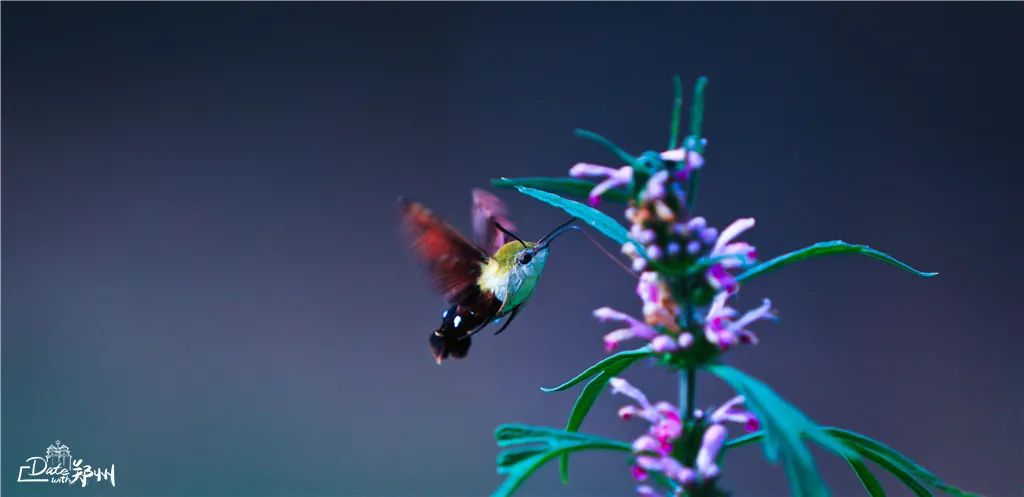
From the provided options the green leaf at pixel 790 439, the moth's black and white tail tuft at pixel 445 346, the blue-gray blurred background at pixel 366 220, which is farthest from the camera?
the blue-gray blurred background at pixel 366 220

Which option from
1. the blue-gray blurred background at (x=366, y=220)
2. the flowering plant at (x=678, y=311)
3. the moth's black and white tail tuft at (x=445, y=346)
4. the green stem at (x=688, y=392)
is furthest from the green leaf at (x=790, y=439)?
the blue-gray blurred background at (x=366, y=220)

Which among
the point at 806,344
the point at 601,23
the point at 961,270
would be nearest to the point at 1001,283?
the point at 961,270

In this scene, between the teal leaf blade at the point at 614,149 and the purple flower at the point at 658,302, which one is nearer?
the teal leaf blade at the point at 614,149

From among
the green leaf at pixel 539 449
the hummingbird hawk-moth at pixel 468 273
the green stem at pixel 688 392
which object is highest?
the hummingbird hawk-moth at pixel 468 273

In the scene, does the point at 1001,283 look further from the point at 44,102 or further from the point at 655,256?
the point at 44,102

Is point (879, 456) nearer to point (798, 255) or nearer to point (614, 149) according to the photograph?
point (798, 255)

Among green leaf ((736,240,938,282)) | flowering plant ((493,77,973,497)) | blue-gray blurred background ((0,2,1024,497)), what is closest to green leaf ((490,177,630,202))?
flowering plant ((493,77,973,497))

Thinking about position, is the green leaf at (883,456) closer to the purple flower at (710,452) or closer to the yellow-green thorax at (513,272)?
the purple flower at (710,452)
